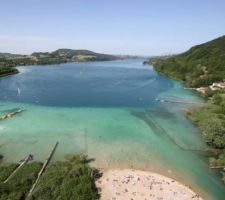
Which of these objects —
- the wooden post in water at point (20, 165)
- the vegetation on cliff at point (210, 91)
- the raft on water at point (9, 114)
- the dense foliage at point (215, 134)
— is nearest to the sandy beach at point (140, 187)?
the vegetation on cliff at point (210, 91)

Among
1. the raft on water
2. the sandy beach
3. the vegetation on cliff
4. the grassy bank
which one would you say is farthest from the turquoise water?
the grassy bank

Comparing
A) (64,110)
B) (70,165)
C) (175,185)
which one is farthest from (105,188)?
(64,110)

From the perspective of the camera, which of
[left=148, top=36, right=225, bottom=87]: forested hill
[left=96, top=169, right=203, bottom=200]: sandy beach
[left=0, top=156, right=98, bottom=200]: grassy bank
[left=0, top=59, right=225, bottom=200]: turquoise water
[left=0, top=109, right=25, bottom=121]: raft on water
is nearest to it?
[left=0, top=156, right=98, bottom=200]: grassy bank

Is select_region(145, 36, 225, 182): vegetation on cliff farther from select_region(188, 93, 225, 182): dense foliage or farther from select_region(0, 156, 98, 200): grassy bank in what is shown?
select_region(0, 156, 98, 200): grassy bank

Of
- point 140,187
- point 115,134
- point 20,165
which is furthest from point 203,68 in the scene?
point 20,165

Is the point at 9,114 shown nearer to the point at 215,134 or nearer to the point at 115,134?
the point at 115,134

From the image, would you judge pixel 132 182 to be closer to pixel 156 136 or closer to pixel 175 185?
pixel 175 185

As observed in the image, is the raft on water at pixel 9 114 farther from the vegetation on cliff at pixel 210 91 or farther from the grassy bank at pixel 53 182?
the vegetation on cliff at pixel 210 91
